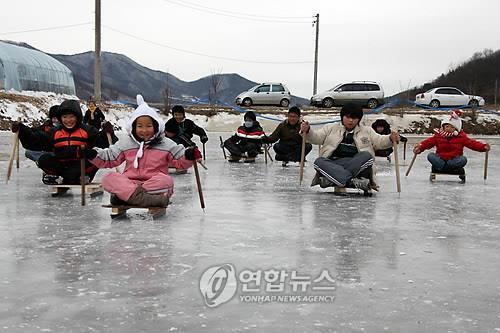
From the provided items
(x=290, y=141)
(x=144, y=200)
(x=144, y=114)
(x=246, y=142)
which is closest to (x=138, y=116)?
(x=144, y=114)

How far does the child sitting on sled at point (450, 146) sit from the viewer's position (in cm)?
918

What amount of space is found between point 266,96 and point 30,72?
1214cm

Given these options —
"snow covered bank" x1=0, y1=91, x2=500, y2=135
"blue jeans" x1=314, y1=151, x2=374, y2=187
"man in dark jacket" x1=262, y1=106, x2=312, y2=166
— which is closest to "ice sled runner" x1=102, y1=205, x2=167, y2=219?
"blue jeans" x1=314, y1=151, x2=374, y2=187

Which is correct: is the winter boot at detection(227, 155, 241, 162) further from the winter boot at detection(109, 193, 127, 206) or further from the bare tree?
the bare tree

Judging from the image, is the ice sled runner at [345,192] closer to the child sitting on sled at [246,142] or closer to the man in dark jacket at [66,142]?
the man in dark jacket at [66,142]

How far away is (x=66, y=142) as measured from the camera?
718 centimetres

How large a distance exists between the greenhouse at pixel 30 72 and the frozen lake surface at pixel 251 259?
980 inches

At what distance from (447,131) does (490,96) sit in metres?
84.9

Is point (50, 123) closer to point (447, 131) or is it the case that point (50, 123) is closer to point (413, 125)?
point (447, 131)

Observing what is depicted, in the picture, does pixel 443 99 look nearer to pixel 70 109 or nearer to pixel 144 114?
pixel 70 109

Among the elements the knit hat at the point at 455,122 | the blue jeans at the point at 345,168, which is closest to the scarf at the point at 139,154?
the blue jeans at the point at 345,168

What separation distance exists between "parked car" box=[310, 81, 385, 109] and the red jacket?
20.6 meters

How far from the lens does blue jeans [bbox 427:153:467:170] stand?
912 centimetres

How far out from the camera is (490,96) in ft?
289
